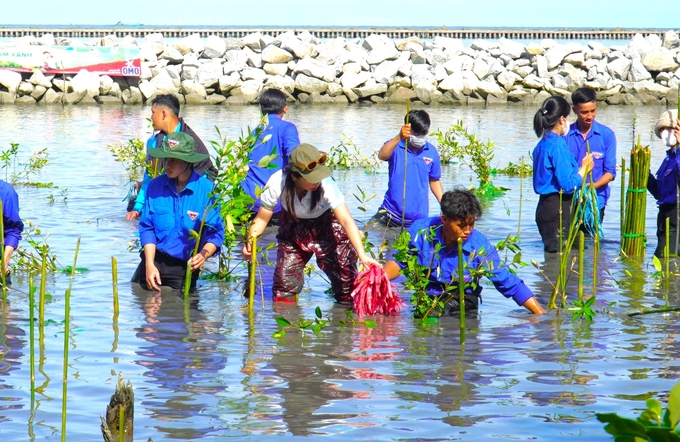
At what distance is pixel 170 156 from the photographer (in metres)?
6.42

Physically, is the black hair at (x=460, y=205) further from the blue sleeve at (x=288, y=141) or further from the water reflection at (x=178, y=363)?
the blue sleeve at (x=288, y=141)

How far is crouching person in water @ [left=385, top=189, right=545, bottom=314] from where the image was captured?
5.85m

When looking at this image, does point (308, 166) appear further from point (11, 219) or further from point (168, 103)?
point (168, 103)

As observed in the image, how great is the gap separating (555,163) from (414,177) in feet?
4.35

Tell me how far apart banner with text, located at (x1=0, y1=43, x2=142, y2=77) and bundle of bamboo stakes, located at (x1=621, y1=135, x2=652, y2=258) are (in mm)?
26191

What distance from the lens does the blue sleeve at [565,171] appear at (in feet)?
26.4

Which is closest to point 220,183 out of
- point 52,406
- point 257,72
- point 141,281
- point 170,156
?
point 170,156

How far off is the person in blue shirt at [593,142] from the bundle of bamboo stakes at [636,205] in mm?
304

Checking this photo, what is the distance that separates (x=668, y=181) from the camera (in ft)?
26.1

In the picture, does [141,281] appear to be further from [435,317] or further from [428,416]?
[428,416]

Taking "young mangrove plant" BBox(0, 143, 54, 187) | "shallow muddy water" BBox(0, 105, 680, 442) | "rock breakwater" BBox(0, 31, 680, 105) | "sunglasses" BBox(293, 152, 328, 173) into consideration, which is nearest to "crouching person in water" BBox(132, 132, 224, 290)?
"shallow muddy water" BBox(0, 105, 680, 442)

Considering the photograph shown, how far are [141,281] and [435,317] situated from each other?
235cm

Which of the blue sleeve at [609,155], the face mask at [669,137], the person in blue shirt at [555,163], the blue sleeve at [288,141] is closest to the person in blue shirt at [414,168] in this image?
the blue sleeve at [288,141]

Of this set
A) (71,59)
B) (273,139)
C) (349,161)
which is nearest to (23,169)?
(349,161)
